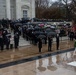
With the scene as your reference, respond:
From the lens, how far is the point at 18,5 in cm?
3634

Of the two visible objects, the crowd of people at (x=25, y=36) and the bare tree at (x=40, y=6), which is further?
the bare tree at (x=40, y=6)

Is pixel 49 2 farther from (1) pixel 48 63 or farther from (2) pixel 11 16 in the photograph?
(1) pixel 48 63

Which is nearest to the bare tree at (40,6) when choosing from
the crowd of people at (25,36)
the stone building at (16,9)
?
the stone building at (16,9)

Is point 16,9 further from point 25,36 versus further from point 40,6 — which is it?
point 40,6

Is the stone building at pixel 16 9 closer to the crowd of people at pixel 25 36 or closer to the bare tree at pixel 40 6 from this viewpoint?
the crowd of people at pixel 25 36


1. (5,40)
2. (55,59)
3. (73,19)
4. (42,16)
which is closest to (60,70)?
(55,59)

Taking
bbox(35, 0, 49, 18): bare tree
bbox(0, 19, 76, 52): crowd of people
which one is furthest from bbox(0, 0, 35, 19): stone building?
bbox(35, 0, 49, 18): bare tree

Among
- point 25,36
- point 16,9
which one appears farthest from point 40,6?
point 25,36

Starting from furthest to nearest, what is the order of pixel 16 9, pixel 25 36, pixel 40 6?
1. pixel 40 6
2. pixel 16 9
3. pixel 25 36

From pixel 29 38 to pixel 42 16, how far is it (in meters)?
32.0

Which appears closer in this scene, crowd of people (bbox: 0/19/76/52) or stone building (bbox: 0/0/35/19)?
crowd of people (bbox: 0/19/76/52)

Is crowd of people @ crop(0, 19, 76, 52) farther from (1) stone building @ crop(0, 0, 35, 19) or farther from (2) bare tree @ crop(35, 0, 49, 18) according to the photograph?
(2) bare tree @ crop(35, 0, 49, 18)

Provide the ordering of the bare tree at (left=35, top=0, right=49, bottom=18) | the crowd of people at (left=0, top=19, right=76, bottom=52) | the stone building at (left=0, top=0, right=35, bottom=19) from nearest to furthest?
the crowd of people at (left=0, top=19, right=76, bottom=52)
the stone building at (left=0, top=0, right=35, bottom=19)
the bare tree at (left=35, top=0, right=49, bottom=18)

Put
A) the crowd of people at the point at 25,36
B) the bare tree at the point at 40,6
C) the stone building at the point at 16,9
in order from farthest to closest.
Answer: the bare tree at the point at 40,6 → the stone building at the point at 16,9 → the crowd of people at the point at 25,36
